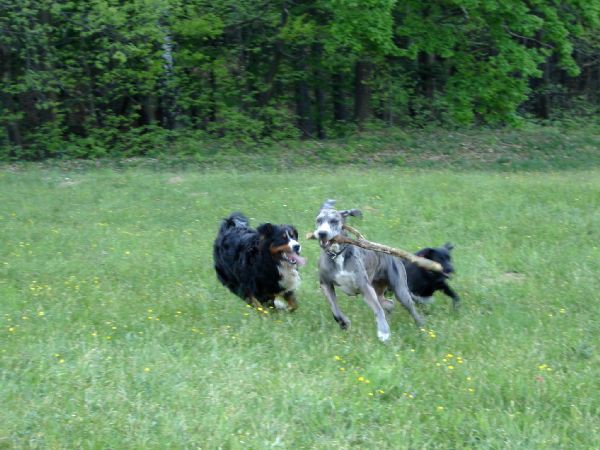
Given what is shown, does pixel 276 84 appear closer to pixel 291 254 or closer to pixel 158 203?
pixel 158 203

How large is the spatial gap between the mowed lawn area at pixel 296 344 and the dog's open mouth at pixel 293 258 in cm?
65

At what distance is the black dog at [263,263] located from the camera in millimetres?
9312

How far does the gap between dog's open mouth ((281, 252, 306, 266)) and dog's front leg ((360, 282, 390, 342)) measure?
0.75 meters

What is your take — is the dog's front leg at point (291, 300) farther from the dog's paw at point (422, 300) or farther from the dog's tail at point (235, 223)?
the dog's paw at point (422, 300)

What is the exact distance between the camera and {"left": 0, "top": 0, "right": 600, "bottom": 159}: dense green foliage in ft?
86.7

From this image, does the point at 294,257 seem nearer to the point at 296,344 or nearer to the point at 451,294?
the point at 296,344

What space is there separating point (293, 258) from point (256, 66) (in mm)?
22346

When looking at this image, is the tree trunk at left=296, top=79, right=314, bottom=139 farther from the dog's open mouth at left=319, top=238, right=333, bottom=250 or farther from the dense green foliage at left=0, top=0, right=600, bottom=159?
the dog's open mouth at left=319, top=238, right=333, bottom=250

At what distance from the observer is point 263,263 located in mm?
9430

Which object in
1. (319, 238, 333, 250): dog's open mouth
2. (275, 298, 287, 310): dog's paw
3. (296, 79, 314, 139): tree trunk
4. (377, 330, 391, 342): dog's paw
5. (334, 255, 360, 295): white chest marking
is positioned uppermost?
(319, 238, 333, 250): dog's open mouth

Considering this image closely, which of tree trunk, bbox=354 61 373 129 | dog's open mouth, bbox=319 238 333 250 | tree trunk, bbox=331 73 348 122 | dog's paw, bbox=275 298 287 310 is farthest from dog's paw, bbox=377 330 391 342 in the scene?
tree trunk, bbox=331 73 348 122

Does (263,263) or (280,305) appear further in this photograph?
(280,305)

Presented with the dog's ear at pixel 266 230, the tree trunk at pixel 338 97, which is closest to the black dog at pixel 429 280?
the dog's ear at pixel 266 230

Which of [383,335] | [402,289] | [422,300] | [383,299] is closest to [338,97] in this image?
[422,300]
